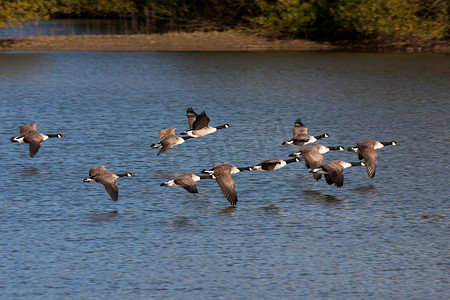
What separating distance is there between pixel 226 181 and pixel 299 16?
102 ft

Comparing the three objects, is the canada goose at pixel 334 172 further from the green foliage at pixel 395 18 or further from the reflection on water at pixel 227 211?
the green foliage at pixel 395 18

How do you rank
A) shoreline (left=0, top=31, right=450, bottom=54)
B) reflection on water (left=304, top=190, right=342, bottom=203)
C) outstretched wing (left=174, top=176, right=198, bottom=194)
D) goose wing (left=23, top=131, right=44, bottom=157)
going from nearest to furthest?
outstretched wing (left=174, top=176, right=198, bottom=194)
reflection on water (left=304, top=190, right=342, bottom=203)
goose wing (left=23, top=131, right=44, bottom=157)
shoreline (left=0, top=31, right=450, bottom=54)

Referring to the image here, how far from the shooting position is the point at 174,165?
1831 cm

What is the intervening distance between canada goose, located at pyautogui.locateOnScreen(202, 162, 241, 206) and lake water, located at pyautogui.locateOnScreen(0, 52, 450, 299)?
0.34 m

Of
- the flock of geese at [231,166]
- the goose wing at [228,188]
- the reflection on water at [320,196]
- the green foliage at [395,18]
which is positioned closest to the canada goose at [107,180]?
the flock of geese at [231,166]

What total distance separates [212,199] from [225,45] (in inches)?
1154

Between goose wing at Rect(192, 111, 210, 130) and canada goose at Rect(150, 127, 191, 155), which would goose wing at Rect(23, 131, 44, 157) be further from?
goose wing at Rect(192, 111, 210, 130)

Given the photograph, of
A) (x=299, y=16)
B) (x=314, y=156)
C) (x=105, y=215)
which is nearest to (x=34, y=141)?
(x=105, y=215)

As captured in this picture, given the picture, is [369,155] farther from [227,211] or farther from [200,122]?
[200,122]

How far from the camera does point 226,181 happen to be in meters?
14.5

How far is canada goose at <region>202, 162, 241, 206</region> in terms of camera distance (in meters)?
14.2

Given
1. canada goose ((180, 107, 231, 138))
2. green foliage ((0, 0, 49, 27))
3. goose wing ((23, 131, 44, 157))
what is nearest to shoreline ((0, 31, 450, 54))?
green foliage ((0, 0, 49, 27))

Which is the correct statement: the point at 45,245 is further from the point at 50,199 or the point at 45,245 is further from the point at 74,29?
the point at 74,29

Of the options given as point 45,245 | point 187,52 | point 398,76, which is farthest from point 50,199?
point 187,52
